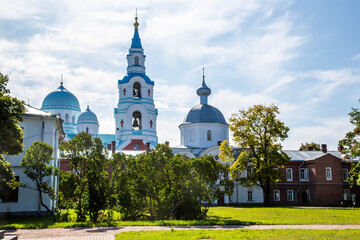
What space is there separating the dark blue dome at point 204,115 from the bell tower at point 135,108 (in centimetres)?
878

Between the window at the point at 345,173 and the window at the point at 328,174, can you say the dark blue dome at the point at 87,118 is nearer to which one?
the window at the point at 328,174

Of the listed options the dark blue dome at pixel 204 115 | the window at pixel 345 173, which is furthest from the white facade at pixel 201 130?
the window at pixel 345 173

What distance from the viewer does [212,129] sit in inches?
1935

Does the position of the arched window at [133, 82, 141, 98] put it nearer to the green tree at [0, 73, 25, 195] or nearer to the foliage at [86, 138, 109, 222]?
the foliage at [86, 138, 109, 222]

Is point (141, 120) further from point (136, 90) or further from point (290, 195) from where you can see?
point (290, 195)

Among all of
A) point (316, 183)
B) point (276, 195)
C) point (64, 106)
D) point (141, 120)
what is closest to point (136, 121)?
point (141, 120)

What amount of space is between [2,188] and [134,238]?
9767 millimetres

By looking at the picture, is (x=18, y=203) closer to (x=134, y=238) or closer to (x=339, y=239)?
(x=134, y=238)

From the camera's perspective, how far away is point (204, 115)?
49344 mm

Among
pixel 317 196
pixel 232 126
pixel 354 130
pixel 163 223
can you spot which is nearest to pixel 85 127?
pixel 232 126

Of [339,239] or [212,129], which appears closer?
[339,239]

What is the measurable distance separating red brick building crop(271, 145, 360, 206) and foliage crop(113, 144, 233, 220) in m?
24.7

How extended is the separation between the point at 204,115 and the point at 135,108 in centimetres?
1212

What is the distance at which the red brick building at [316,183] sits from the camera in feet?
140
